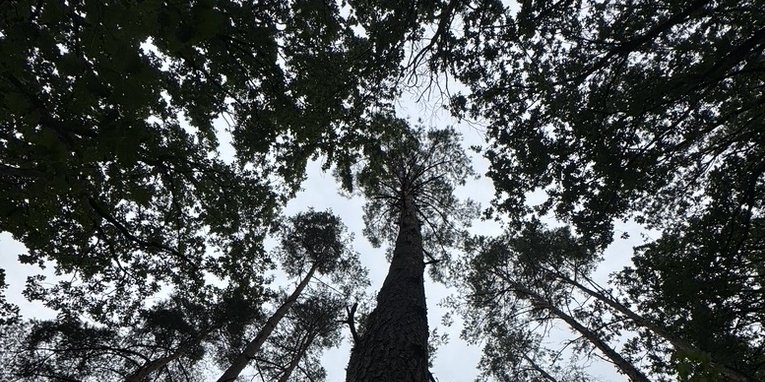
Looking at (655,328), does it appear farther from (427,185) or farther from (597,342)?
(427,185)

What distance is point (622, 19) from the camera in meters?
5.60

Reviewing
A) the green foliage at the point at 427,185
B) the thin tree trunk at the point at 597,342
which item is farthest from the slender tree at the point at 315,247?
the thin tree trunk at the point at 597,342

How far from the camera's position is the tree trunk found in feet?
9.30

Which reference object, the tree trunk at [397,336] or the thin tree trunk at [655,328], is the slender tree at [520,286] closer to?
the thin tree trunk at [655,328]

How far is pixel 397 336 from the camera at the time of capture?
3.26 m

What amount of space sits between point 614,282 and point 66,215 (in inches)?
519

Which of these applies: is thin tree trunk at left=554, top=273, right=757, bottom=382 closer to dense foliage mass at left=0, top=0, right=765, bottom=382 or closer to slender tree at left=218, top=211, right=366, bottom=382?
dense foliage mass at left=0, top=0, right=765, bottom=382

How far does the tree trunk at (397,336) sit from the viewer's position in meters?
2.83

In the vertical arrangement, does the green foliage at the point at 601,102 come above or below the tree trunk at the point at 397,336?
above

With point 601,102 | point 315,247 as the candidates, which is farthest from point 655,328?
point 315,247

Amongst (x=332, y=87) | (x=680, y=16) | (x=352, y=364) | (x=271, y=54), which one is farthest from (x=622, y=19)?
(x=352, y=364)

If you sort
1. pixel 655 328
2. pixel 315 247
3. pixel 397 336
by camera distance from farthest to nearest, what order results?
pixel 315 247, pixel 655 328, pixel 397 336

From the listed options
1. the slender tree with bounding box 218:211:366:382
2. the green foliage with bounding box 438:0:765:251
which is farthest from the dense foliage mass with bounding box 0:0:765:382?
the slender tree with bounding box 218:211:366:382

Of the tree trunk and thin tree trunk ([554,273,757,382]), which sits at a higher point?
thin tree trunk ([554,273,757,382])
